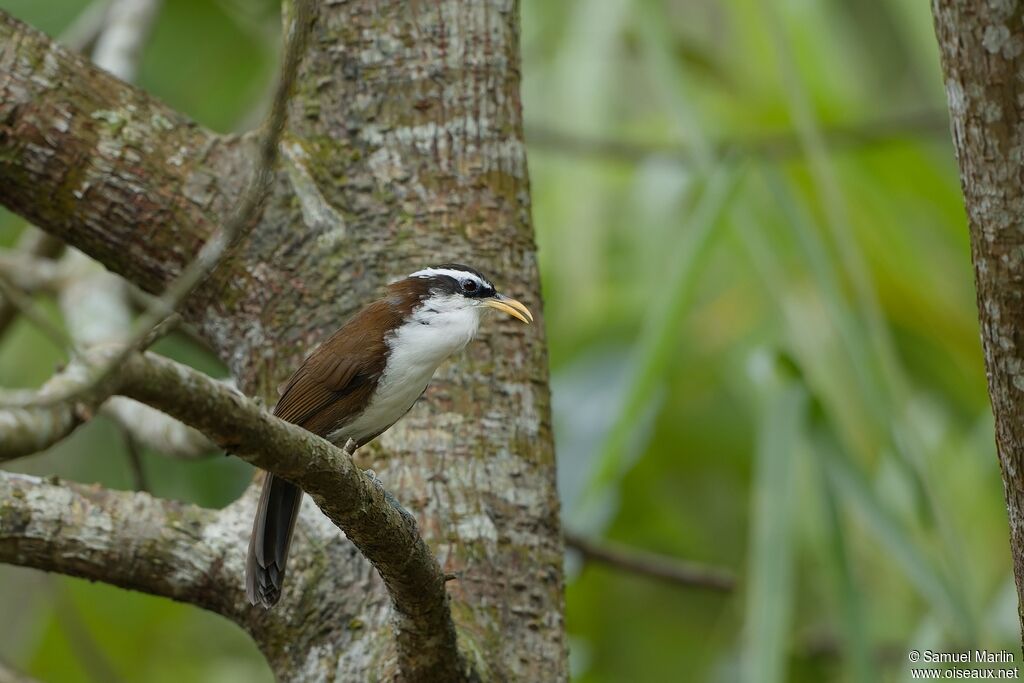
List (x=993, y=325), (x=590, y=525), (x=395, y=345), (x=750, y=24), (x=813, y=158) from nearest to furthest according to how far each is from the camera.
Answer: (x=993, y=325) → (x=395, y=345) → (x=813, y=158) → (x=590, y=525) → (x=750, y=24)

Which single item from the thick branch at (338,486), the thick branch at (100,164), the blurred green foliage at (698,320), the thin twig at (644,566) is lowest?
the thick branch at (338,486)

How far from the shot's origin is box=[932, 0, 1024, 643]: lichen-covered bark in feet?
5.70

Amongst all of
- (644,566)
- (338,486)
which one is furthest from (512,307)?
(644,566)

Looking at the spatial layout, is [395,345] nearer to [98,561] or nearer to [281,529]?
[281,529]

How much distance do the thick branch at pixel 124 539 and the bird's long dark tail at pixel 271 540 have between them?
7cm

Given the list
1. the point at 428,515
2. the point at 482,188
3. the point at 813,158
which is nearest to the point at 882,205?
the point at 813,158

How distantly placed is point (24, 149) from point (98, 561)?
1.02 metres

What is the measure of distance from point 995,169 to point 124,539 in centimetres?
196

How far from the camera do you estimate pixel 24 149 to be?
2973 millimetres

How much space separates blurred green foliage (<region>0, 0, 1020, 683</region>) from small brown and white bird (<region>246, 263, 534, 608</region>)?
98cm

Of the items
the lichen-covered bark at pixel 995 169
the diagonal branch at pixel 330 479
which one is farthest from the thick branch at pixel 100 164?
the lichen-covered bark at pixel 995 169

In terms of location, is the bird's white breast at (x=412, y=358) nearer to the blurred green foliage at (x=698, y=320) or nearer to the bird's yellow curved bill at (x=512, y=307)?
the bird's yellow curved bill at (x=512, y=307)

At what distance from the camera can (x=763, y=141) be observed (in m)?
6.21

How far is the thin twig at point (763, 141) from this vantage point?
567cm
